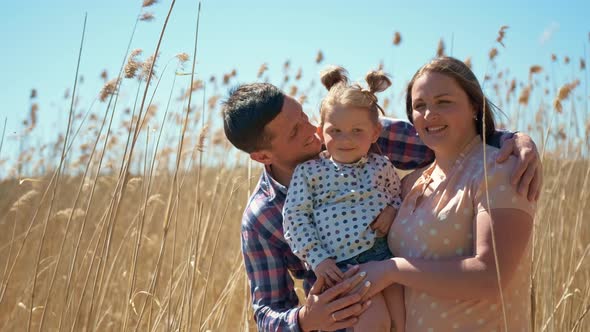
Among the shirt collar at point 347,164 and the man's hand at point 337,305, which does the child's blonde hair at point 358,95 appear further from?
the man's hand at point 337,305

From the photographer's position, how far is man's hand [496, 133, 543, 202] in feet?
4.99

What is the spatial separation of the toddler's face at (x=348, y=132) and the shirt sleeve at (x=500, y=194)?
0.40 meters

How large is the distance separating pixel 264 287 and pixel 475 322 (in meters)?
0.68

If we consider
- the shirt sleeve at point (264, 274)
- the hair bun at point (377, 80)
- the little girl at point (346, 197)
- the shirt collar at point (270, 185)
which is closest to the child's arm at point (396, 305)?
the little girl at point (346, 197)

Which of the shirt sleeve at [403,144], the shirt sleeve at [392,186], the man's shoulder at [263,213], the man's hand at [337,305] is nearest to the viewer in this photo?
the man's hand at [337,305]

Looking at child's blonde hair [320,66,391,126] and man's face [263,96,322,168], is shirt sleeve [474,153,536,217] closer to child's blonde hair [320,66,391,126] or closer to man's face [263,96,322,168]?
child's blonde hair [320,66,391,126]

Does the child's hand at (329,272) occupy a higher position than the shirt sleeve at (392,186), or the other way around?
the shirt sleeve at (392,186)

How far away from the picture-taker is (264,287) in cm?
193

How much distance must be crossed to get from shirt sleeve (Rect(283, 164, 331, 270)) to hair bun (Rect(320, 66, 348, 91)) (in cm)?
32

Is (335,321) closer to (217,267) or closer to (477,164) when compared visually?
(477,164)

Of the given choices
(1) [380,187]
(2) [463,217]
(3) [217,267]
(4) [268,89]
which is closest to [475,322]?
(2) [463,217]

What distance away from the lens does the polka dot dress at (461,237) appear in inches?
60.2

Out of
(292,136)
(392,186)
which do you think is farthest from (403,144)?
(292,136)

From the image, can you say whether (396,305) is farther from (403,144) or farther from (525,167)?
(403,144)
